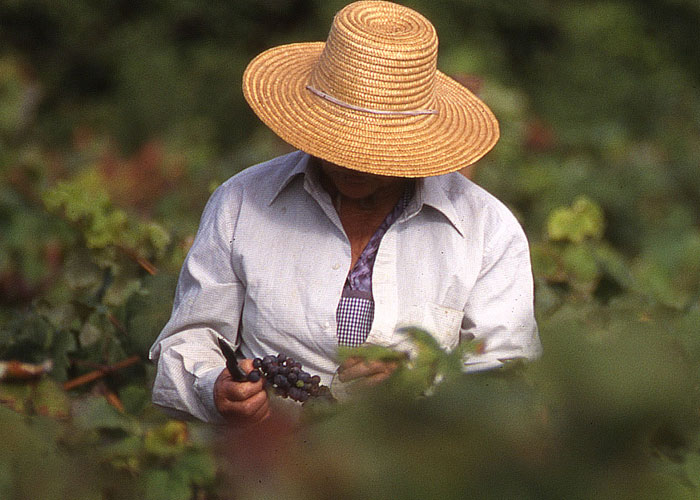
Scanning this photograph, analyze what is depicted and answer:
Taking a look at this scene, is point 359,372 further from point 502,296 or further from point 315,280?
point 502,296

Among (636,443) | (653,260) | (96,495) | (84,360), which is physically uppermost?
(636,443)

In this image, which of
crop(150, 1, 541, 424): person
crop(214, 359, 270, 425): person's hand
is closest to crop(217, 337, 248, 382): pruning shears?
crop(214, 359, 270, 425): person's hand

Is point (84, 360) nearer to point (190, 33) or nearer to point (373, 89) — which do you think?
point (373, 89)

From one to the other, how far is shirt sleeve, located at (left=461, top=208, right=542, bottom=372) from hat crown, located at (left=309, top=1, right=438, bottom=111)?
0.41 meters

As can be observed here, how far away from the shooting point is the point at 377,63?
2.25m

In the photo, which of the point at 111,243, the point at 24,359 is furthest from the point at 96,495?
the point at 111,243

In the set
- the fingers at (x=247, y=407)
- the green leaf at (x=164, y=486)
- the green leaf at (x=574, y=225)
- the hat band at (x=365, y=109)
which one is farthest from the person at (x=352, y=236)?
the green leaf at (x=574, y=225)

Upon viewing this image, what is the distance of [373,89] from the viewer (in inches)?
89.4

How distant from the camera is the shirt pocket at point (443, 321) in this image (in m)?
2.40

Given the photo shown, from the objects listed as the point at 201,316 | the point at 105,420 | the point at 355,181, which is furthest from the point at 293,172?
the point at 105,420

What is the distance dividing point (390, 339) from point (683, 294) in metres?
2.52

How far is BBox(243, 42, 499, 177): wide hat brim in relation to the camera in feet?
7.33

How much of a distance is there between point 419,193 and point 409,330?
102 cm

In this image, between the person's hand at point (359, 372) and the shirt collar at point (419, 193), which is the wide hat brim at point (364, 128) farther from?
the person's hand at point (359, 372)
